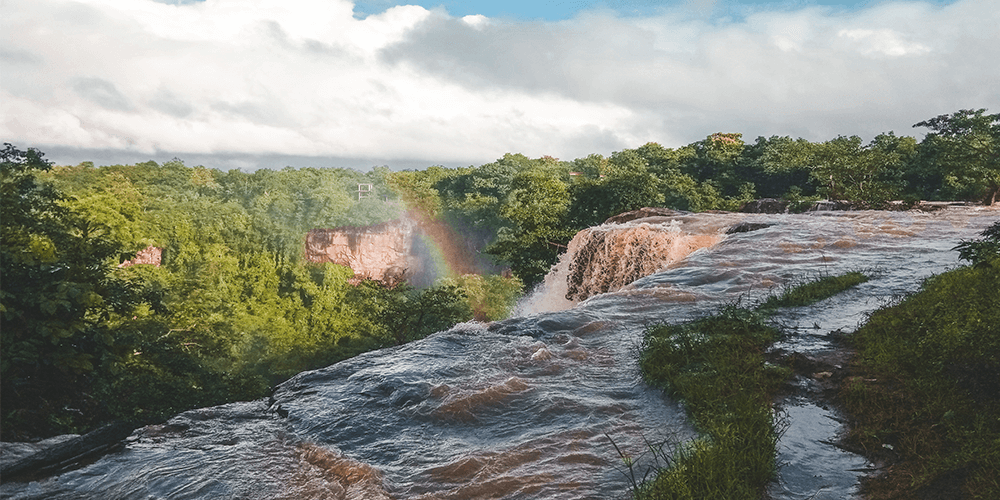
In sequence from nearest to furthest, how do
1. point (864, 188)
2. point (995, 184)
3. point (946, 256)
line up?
point (946, 256)
point (995, 184)
point (864, 188)

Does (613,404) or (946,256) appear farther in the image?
(946,256)

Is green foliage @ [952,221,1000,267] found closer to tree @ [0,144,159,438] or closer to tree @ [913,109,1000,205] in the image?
tree @ [0,144,159,438]

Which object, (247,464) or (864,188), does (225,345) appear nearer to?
(247,464)

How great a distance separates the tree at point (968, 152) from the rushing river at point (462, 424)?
19.2 m

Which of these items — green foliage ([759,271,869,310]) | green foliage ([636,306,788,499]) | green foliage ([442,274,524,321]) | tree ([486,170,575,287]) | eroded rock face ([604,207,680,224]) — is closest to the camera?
green foliage ([636,306,788,499])

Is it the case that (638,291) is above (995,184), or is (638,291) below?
below

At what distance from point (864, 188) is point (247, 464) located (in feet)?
86.8

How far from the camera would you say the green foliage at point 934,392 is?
344 centimetres

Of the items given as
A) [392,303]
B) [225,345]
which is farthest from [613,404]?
[392,303]

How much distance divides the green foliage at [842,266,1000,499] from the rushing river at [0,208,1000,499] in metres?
0.34

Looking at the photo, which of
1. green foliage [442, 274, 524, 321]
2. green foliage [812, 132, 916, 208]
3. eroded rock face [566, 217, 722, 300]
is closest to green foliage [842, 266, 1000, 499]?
eroded rock face [566, 217, 722, 300]

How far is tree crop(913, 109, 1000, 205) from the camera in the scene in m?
23.3

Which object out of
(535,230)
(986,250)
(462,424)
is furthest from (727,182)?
(462,424)

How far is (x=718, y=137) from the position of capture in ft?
158
